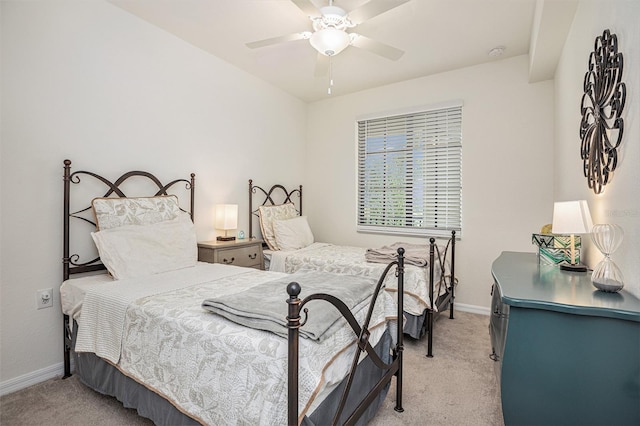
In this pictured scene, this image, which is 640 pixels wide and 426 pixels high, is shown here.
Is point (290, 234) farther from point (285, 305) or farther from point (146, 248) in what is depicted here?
point (285, 305)

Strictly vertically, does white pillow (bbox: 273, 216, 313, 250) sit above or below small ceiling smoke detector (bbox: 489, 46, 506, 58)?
Answer: below

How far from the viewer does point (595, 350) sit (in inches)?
43.5

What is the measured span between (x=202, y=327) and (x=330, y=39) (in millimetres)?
2094

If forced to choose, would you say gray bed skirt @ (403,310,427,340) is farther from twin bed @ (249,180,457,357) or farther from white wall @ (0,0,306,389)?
white wall @ (0,0,306,389)

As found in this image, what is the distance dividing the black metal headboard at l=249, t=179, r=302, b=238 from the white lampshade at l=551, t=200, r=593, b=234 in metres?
3.10

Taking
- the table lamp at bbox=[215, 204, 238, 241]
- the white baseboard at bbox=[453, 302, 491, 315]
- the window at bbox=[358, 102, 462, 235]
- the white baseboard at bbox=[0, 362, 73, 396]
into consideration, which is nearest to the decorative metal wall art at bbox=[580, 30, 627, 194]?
the window at bbox=[358, 102, 462, 235]

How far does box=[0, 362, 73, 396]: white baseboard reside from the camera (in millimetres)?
2039

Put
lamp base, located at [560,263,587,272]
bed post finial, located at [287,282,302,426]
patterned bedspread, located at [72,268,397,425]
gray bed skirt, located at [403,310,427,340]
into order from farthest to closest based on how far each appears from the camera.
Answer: gray bed skirt, located at [403,310,427,340]
lamp base, located at [560,263,587,272]
patterned bedspread, located at [72,268,397,425]
bed post finial, located at [287,282,302,426]

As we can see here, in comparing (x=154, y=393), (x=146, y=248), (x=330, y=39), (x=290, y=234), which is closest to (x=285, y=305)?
(x=154, y=393)

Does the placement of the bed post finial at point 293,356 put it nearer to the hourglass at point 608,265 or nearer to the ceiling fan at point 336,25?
the hourglass at point 608,265

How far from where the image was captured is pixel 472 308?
3652mm

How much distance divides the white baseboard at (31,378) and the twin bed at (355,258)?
1.94 meters

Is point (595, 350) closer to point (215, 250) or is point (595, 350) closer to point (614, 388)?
point (614, 388)

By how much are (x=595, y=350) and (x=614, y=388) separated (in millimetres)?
123
